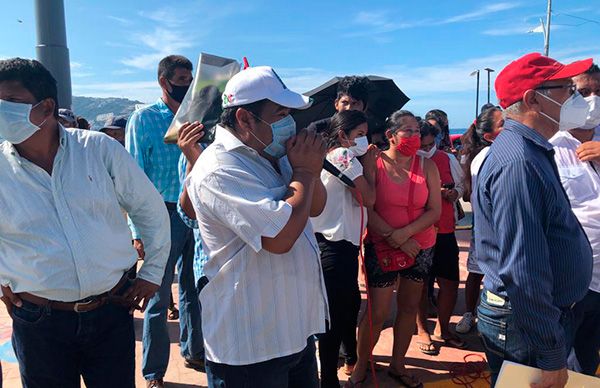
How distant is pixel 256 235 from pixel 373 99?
3580 millimetres

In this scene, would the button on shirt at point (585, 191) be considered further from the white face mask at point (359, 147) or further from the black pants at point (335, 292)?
the black pants at point (335, 292)

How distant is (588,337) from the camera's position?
2.38 metres

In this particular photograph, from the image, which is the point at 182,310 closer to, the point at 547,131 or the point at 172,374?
the point at 172,374

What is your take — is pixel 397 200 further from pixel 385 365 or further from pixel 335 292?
pixel 385 365

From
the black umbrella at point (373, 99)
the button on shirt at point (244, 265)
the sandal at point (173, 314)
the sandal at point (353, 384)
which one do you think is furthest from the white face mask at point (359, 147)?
the sandal at point (173, 314)

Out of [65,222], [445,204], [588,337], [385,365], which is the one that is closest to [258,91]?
[65,222]

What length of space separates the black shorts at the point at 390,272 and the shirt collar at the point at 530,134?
1479mm

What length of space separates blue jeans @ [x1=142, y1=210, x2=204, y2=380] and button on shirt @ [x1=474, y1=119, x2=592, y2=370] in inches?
87.2

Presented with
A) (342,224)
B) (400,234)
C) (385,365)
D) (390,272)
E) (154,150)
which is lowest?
(385,365)

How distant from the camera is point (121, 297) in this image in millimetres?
1975

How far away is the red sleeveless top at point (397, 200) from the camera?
3.06 m

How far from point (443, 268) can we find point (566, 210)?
224cm

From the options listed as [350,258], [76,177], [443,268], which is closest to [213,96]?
[76,177]

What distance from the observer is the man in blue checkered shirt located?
306 centimetres
